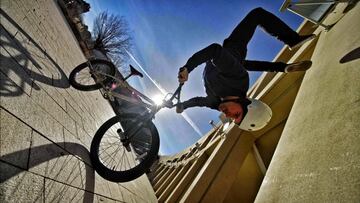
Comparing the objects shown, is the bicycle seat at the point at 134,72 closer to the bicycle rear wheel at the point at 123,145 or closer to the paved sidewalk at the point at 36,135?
the bicycle rear wheel at the point at 123,145

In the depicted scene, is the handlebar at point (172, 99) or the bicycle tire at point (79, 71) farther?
the bicycle tire at point (79, 71)

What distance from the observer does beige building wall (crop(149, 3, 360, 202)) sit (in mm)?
1435

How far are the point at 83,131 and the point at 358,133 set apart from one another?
311cm

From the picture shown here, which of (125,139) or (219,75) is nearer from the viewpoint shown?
(219,75)

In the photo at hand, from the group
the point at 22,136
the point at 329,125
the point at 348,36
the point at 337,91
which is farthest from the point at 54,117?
the point at 348,36

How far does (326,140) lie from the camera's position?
1679 millimetres

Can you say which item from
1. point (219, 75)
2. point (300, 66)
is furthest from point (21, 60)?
point (300, 66)

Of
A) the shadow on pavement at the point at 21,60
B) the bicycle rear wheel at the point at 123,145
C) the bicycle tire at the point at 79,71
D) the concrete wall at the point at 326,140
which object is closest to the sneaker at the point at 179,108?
the bicycle rear wheel at the point at 123,145

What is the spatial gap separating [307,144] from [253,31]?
2411 mm

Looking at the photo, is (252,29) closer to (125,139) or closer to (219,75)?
(219,75)

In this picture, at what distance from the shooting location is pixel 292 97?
374 centimetres

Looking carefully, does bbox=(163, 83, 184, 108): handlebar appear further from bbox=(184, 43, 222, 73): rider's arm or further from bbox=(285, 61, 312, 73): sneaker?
bbox=(285, 61, 312, 73): sneaker

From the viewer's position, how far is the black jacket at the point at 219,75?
10.5 ft

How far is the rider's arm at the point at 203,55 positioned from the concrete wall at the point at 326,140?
123 centimetres
